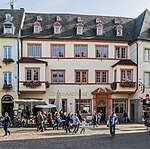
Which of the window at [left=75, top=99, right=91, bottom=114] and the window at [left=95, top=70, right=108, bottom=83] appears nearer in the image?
the window at [left=75, top=99, right=91, bottom=114]

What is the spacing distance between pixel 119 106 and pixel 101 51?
7.44 m

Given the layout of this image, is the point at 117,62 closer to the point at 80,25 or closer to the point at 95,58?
the point at 95,58

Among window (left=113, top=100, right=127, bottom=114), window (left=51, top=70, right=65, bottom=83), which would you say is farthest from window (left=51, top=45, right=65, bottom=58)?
window (left=113, top=100, right=127, bottom=114)

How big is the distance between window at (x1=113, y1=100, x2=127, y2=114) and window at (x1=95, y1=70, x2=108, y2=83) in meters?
3.12

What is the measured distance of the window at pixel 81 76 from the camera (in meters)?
43.8

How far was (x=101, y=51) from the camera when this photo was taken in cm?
4438

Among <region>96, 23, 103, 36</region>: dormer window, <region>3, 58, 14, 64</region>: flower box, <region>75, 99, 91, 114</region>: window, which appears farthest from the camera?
<region>96, 23, 103, 36</region>: dormer window

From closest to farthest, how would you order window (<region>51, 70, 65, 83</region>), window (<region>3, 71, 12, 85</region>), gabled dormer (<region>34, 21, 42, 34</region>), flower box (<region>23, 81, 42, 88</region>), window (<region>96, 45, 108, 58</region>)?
flower box (<region>23, 81, 42, 88</region>), window (<region>3, 71, 12, 85</region>), window (<region>51, 70, 65, 83</region>), gabled dormer (<region>34, 21, 42, 34</region>), window (<region>96, 45, 108, 58</region>)

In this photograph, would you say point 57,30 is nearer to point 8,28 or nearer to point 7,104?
point 8,28

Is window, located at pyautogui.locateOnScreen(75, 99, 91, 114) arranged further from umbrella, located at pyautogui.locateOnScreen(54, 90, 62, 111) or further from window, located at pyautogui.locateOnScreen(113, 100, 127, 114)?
window, located at pyautogui.locateOnScreen(113, 100, 127, 114)

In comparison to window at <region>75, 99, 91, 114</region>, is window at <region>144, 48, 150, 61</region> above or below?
above

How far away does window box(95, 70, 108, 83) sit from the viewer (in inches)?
1742

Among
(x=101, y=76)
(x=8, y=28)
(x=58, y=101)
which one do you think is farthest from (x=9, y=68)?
(x=101, y=76)

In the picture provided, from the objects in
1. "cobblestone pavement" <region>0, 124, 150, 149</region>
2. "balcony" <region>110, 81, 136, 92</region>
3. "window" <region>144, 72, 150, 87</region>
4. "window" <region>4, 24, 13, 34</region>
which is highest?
"window" <region>4, 24, 13, 34</region>
